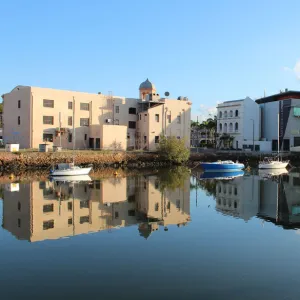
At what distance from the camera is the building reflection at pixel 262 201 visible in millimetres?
24672

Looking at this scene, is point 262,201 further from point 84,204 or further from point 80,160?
point 80,160

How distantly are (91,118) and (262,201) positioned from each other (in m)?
44.2

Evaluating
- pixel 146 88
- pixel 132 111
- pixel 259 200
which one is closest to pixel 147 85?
pixel 146 88

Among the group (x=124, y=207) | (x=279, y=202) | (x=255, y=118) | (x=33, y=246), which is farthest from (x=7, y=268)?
(x=255, y=118)

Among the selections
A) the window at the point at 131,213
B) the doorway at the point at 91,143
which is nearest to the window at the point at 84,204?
the window at the point at 131,213

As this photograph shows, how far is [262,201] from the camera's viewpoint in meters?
31.0

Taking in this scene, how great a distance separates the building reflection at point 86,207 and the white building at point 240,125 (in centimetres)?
5556

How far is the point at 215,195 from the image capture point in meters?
35.3

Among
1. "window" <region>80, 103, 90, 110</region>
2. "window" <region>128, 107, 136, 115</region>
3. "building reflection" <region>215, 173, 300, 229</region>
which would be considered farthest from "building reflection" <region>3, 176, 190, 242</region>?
"window" <region>128, 107, 136, 115</region>

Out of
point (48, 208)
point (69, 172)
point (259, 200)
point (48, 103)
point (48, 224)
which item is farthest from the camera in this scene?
point (48, 103)

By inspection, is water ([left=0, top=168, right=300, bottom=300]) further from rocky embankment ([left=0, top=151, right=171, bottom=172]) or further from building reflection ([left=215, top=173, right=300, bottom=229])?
rocky embankment ([left=0, top=151, right=171, bottom=172])

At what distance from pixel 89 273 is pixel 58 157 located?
151 feet

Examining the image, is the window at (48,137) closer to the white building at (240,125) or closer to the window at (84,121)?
the window at (84,121)

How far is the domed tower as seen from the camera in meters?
78.4
